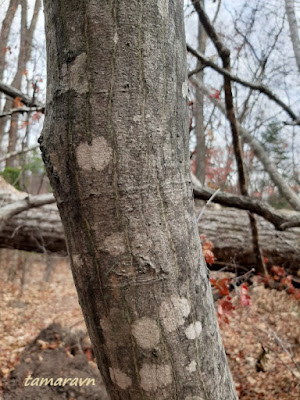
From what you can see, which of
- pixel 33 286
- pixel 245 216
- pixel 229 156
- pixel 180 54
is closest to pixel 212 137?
pixel 229 156

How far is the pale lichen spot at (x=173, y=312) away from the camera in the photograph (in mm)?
630

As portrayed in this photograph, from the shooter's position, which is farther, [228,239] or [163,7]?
[228,239]

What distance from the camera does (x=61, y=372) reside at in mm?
3129

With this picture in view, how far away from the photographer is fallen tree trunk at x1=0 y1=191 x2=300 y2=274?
3.57m

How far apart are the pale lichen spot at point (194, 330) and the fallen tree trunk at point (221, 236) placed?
2.79 metres

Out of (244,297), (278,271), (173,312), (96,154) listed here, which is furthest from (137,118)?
(278,271)

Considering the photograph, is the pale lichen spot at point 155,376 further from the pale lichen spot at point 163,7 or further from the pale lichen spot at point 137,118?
the pale lichen spot at point 163,7

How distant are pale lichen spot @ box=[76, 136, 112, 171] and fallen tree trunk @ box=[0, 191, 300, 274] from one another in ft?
9.76

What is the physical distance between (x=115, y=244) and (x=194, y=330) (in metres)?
0.25

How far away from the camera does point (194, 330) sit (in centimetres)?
67

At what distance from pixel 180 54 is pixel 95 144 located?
265 mm

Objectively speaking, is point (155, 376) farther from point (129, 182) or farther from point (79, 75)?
point (79, 75)

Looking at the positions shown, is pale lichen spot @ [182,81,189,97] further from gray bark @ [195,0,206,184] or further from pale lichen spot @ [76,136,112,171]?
gray bark @ [195,0,206,184]

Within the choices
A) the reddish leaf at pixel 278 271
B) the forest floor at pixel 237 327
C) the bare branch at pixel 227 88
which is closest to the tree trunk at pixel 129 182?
the bare branch at pixel 227 88
